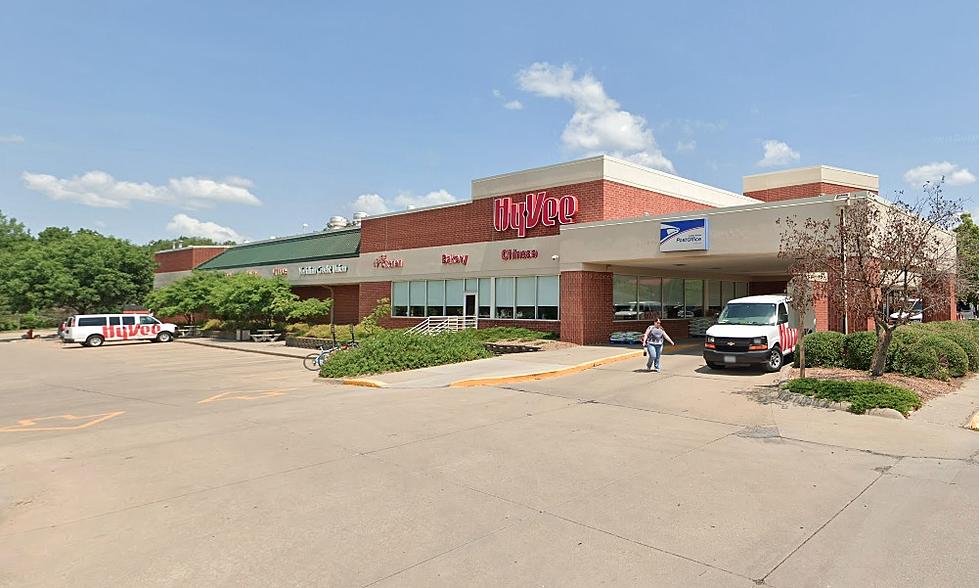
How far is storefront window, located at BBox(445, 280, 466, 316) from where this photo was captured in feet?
99.0

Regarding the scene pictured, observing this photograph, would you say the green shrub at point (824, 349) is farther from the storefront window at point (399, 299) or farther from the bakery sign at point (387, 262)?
the bakery sign at point (387, 262)

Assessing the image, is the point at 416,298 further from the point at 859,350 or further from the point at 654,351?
the point at 859,350

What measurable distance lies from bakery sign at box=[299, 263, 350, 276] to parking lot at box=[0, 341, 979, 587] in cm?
2467

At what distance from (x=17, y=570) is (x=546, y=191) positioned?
23680 millimetres

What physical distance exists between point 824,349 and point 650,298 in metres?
11.6

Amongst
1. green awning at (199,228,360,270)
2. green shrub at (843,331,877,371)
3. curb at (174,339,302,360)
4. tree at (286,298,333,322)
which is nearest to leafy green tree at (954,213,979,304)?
green shrub at (843,331,877,371)

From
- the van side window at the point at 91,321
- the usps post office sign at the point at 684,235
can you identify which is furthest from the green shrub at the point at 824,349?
the van side window at the point at 91,321

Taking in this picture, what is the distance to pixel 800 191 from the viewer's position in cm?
3728

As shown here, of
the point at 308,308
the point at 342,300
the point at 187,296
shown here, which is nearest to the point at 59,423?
the point at 308,308

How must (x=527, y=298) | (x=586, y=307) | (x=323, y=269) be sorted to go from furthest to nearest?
(x=323, y=269) < (x=527, y=298) < (x=586, y=307)

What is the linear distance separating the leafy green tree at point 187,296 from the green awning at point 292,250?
12.5 ft

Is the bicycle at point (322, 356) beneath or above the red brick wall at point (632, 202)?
beneath

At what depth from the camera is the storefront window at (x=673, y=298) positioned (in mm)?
27516

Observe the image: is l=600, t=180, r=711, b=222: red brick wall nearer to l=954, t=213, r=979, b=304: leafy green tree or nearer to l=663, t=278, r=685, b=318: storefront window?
l=663, t=278, r=685, b=318: storefront window
